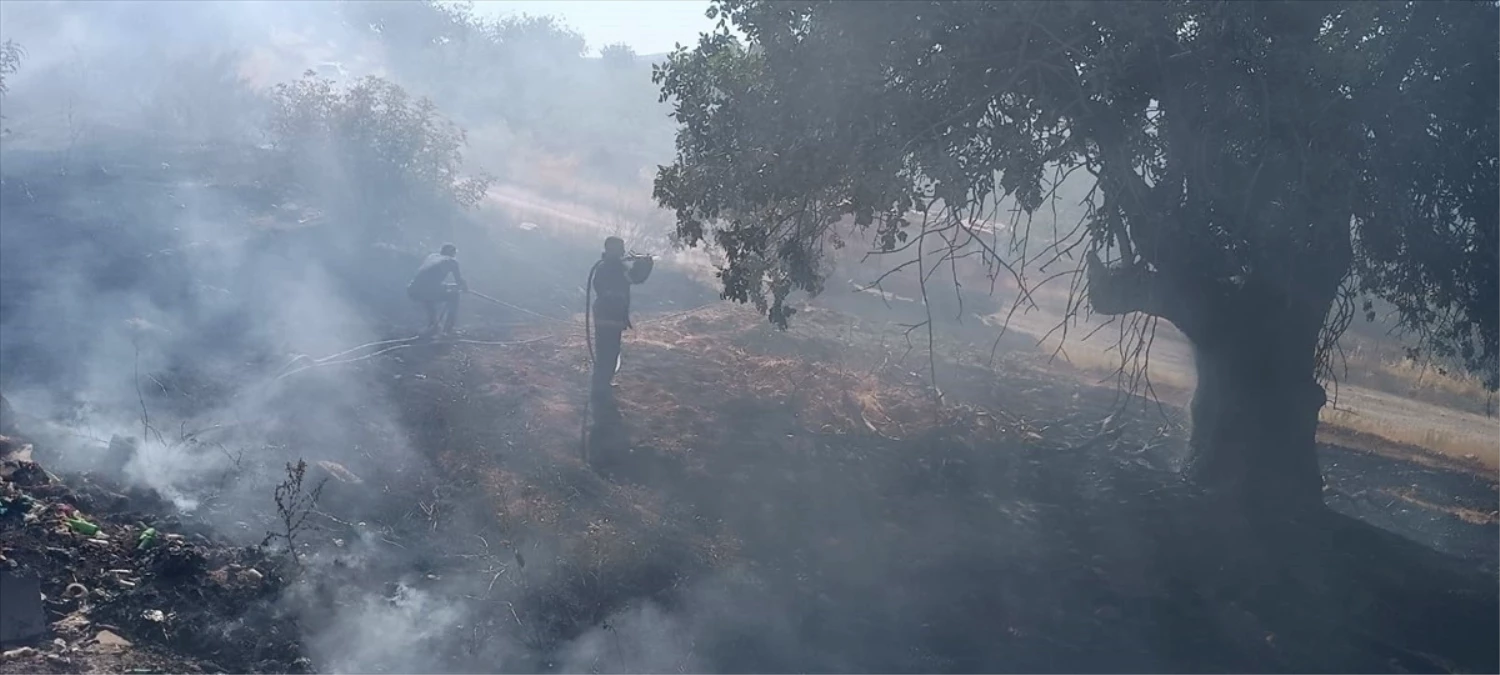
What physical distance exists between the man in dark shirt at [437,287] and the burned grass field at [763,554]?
8.52 ft

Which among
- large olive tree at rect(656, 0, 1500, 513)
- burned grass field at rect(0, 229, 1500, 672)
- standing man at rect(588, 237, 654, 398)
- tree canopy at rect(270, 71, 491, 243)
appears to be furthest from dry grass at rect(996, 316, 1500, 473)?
tree canopy at rect(270, 71, 491, 243)

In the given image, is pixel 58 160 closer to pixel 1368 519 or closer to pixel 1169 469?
pixel 1169 469

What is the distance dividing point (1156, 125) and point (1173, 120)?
229mm

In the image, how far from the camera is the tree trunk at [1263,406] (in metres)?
8.52

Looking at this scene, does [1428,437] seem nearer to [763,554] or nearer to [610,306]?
[763,554]

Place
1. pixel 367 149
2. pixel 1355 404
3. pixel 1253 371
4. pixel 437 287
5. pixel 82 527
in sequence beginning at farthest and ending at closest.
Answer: pixel 367 149 → pixel 1355 404 → pixel 437 287 → pixel 1253 371 → pixel 82 527

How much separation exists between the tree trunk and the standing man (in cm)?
559

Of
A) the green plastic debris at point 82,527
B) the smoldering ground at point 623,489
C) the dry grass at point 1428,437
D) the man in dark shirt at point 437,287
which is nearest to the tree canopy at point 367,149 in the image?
the smoldering ground at point 623,489

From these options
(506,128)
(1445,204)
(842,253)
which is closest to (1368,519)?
(1445,204)

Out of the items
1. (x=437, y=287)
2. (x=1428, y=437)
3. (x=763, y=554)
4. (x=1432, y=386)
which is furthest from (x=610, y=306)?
(x=1432, y=386)

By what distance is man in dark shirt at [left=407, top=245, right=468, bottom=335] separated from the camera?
46.5ft

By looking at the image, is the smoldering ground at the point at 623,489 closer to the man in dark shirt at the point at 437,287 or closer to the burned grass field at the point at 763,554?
the burned grass field at the point at 763,554

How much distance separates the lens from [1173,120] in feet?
24.7

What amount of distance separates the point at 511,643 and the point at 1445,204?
272 inches
